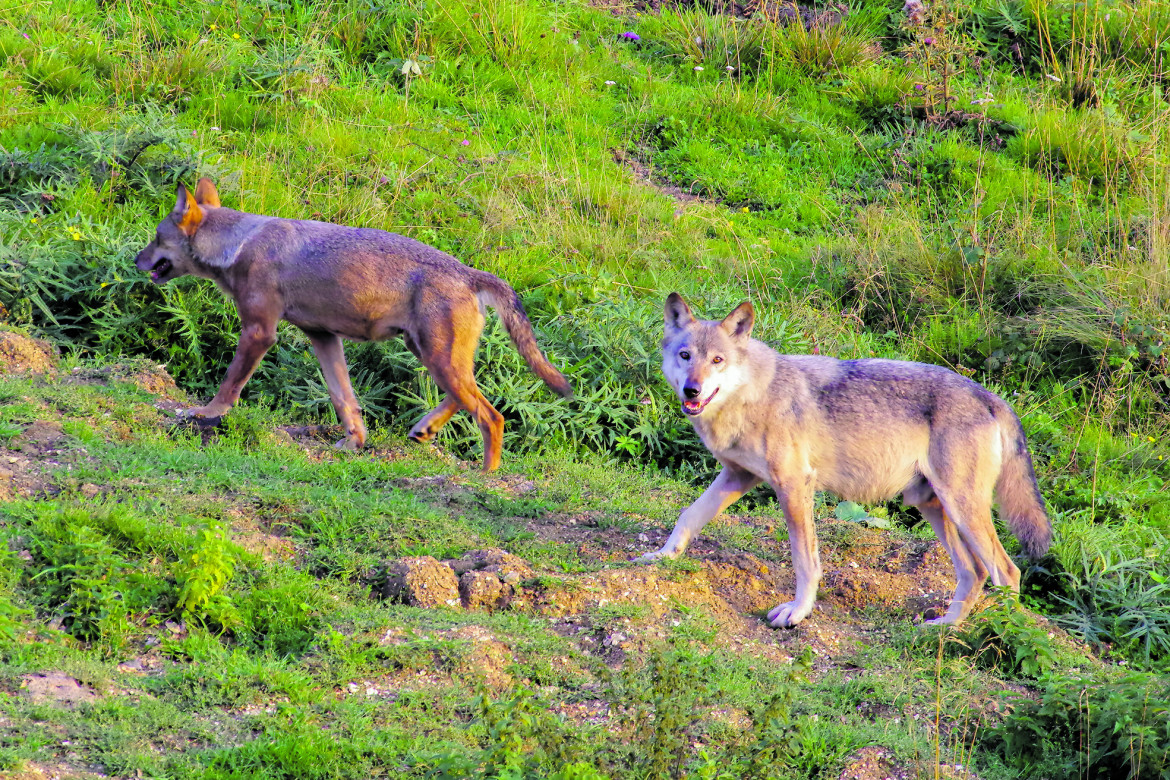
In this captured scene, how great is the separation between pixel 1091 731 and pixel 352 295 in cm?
517

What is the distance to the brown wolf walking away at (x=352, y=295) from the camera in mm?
7352

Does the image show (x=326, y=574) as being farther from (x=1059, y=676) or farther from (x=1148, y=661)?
(x=1148, y=661)

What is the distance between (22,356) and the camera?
7.79 m

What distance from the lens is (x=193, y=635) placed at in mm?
4652

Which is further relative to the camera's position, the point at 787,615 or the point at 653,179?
the point at 653,179

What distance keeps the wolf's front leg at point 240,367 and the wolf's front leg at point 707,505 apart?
3.15m

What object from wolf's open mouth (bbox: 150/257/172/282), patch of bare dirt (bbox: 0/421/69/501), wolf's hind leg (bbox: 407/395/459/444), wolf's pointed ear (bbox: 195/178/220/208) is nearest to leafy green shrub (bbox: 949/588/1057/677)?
wolf's hind leg (bbox: 407/395/459/444)

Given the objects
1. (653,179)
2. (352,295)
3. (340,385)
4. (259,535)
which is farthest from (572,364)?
(653,179)

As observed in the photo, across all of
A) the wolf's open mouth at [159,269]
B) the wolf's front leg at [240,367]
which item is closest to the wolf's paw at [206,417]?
the wolf's front leg at [240,367]

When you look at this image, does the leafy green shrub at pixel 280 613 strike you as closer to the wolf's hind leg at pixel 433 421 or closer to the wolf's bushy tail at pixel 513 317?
the wolf's hind leg at pixel 433 421

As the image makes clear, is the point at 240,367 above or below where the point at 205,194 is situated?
below

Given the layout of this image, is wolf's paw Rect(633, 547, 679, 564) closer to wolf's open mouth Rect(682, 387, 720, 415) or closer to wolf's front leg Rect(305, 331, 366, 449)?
wolf's open mouth Rect(682, 387, 720, 415)

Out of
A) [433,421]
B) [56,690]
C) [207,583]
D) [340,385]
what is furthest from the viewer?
[340,385]

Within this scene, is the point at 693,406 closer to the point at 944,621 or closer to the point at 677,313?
the point at 677,313
